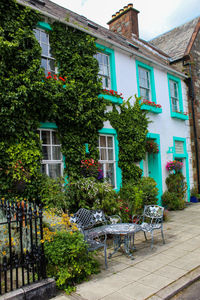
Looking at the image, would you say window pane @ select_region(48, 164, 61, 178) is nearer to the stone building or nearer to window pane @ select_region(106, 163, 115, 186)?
window pane @ select_region(106, 163, 115, 186)

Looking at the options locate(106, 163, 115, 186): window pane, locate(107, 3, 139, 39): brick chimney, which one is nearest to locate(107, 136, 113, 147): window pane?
locate(106, 163, 115, 186): window pane

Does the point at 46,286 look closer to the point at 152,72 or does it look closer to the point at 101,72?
the point at 101,72

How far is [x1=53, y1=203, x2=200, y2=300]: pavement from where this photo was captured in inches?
147

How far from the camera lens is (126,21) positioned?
49.6 ft

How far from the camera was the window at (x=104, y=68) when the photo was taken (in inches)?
365

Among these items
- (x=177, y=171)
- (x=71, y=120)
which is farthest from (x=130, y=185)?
(x=177, y=171)

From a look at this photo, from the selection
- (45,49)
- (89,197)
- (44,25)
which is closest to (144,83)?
(45,49)

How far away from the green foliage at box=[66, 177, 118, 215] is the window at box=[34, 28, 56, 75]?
3661 mm

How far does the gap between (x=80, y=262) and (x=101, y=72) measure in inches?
278

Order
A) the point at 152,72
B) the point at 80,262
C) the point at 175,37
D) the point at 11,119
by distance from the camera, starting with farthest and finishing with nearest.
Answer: the point at 175,37 < the point at 152,72 < the point at 11,119 < the point at 80,262

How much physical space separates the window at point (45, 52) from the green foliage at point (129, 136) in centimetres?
258

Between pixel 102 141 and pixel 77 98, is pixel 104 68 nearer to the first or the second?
pixel 77 98

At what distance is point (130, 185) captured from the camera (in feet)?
28.8

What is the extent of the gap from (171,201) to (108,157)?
380cm
